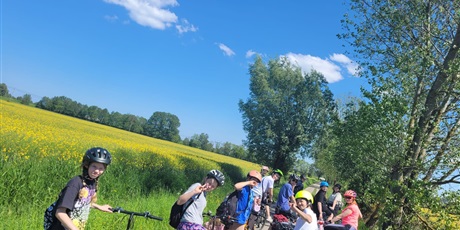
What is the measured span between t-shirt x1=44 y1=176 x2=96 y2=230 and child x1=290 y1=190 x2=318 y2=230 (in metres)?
3.31

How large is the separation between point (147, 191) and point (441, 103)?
1086cm

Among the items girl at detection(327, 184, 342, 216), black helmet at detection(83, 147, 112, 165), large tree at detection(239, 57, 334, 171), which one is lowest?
girl at detection(327, 184, 342, 216)

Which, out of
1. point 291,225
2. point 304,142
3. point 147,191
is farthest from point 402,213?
point 304,142

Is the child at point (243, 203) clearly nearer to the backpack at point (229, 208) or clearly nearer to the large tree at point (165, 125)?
the backpack at point (229, 208)

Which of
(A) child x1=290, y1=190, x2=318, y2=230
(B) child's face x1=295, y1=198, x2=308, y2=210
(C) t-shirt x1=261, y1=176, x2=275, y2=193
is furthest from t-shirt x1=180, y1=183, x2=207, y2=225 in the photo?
(C) t-shirt x1=261, y1=176, x2=275, y2=193

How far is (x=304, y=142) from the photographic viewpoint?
32312 mm

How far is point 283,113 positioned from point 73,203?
29.8 meters

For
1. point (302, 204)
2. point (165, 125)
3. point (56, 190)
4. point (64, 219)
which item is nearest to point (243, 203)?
point (302, 204)

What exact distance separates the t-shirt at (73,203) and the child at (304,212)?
3.31 m

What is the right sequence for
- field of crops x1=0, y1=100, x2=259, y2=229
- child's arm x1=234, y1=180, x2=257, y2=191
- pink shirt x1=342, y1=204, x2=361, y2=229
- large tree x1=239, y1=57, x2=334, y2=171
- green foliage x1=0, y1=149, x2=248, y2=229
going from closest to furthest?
1. child's arm x1=234, y1=180, x2=257, y2=191
2. green foliage x1=0, y1=149, x2=248, y2=229
3. field of crops x1=0, y1=100, x2=259, y2=229
4. pink shirt x1=342, y1=204, x2=361, y2=229
5. large tree x1=239, y1=57, x2=334, y2=171

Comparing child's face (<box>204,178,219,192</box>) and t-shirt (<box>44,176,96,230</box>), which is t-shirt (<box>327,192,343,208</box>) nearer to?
child's face (<box>204,178,219,192</box>)

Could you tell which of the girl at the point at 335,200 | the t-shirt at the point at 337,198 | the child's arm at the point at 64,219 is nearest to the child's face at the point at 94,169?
the child's arm at the point at 64,219

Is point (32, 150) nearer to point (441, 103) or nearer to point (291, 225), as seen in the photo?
point (291, 225)

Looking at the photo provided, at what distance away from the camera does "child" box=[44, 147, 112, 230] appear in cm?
283
